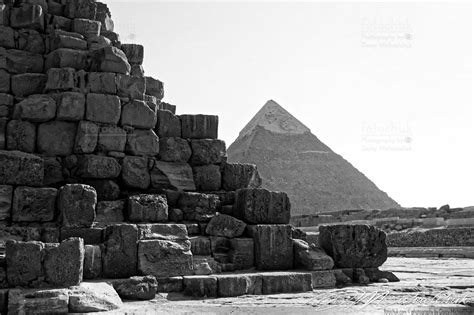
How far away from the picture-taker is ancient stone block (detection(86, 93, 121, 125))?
8898 millimetres

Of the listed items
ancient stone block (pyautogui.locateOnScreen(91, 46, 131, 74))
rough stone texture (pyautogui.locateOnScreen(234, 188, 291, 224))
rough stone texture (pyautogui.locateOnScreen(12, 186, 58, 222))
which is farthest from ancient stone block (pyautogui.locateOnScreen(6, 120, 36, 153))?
rough stone texture (pyautogui.locateOnScreen(234, 188, 291, 224))

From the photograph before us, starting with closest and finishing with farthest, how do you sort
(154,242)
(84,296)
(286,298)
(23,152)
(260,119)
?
1. (84,296)
2. (286,298)
3. (154,242)
4. (23,152)
5. (260,119)

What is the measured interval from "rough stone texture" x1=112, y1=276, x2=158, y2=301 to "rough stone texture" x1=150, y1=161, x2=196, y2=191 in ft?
9.07

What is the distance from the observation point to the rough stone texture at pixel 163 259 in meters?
7.07

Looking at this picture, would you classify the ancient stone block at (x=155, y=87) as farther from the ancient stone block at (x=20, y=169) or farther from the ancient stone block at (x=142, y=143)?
the ancient stone block at (x=20, y=169)

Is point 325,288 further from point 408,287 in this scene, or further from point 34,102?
point 34,102

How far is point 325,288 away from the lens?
7828mm

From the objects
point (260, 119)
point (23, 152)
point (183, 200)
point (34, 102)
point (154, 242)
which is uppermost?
point (260, 119)

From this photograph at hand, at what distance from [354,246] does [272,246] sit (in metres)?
1.44

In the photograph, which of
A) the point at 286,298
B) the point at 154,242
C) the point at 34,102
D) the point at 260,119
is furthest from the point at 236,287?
the point at 260,119

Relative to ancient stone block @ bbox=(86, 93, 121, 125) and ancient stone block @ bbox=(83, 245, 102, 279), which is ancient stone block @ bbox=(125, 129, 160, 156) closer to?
ancient stone block @ bbox=(86, 93, 121, 125)

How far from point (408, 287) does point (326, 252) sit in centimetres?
152

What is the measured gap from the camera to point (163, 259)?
719 centimetres

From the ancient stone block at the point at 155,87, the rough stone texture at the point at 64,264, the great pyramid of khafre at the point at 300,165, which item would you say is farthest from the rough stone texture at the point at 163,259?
the great pyramid of khafre at the point at 300,165
